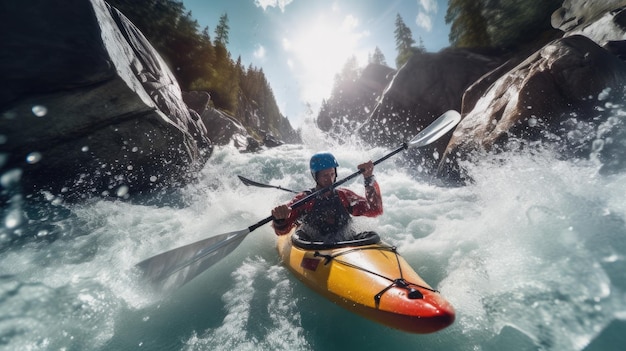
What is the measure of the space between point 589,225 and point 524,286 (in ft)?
4.33

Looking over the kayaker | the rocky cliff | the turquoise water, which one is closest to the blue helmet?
the kayaker

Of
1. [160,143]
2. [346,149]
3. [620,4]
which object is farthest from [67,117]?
[620,4]

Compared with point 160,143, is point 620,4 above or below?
below

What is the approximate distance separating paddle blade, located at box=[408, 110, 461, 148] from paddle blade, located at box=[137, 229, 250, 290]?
3595 mm

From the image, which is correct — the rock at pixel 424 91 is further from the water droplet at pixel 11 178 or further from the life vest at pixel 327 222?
the water droplet at pixel 11 178

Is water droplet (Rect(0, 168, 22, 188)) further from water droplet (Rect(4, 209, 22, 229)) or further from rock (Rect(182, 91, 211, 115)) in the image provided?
rock (Rect(182, 91, 211, 115))

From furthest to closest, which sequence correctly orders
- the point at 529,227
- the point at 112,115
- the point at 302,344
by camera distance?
the point at 112,115, the point at 529,227, the point at 302,344

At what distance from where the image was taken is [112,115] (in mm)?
6695

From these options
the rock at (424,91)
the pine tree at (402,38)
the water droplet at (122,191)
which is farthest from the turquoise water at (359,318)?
the pine tree at (402,38)

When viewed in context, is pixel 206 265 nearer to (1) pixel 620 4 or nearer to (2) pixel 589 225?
(2) pixel 589 225

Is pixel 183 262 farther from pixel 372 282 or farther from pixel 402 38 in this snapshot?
pixel 402 38

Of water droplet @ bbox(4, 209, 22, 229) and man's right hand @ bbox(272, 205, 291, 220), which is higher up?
water droplet @ bbox(4, 209, 22, 229)

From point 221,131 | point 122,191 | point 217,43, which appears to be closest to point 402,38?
point 217,43

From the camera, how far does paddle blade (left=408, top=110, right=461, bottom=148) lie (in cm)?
527
